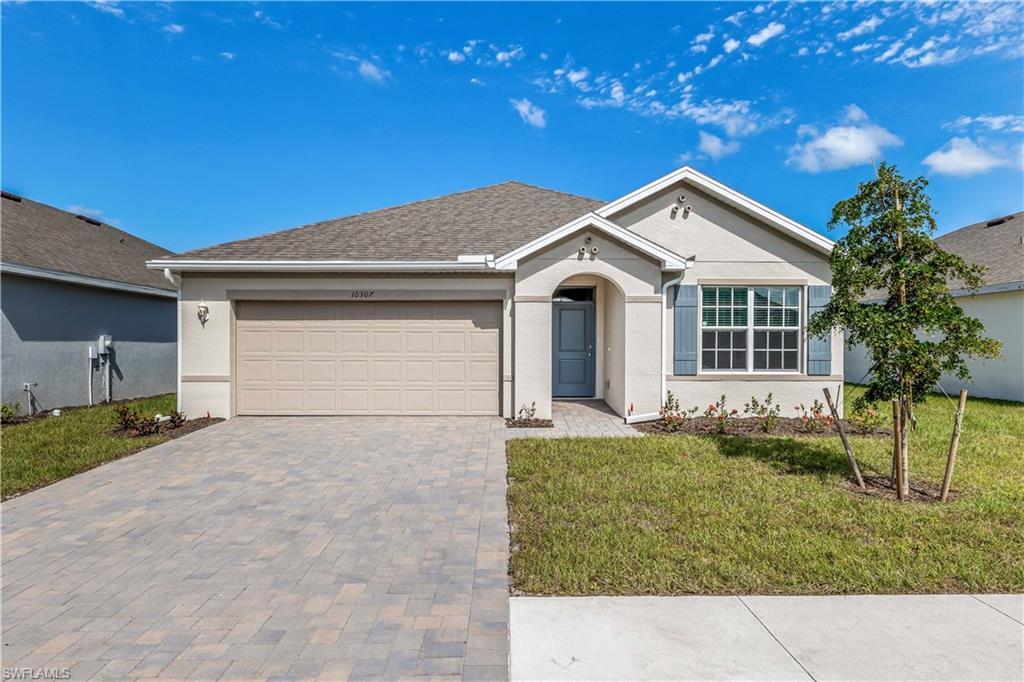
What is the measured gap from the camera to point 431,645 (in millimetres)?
2812

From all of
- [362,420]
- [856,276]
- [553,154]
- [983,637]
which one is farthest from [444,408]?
[553,154]

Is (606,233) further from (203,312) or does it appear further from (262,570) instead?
(203,312)

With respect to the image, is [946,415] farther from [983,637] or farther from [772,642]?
[772,642]

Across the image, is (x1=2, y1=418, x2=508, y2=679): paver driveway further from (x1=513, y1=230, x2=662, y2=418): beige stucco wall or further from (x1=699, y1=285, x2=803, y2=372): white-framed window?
(x1=699, y1=285, x2=803, y2=372): white-framed window

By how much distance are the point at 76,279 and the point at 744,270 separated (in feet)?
52.0

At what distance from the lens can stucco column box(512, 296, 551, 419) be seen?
9617mm

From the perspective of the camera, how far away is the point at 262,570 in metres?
3.75

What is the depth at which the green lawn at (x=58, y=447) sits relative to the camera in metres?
6.14

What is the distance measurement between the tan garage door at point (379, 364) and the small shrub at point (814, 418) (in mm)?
6188

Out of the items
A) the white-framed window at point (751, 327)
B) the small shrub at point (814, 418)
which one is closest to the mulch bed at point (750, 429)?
the small shrub at point (814, 418)

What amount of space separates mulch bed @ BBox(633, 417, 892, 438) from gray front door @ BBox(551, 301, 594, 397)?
295 cm

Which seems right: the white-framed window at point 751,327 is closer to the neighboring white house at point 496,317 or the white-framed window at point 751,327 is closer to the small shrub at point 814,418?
the neighboring white house at point 496,317

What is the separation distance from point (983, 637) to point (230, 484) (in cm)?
712

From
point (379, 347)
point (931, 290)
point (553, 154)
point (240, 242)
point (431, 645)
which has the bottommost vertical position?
point (431, 645)
